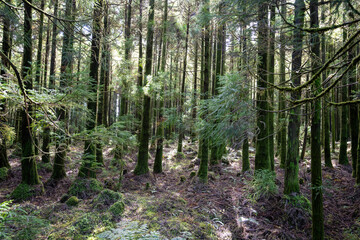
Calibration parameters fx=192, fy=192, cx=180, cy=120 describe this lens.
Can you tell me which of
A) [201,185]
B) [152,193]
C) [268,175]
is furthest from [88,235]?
[268,175]

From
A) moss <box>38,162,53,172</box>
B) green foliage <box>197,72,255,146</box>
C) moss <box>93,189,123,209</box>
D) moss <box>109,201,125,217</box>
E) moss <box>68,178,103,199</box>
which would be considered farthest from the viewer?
moss <box>38,162,53,172</box>

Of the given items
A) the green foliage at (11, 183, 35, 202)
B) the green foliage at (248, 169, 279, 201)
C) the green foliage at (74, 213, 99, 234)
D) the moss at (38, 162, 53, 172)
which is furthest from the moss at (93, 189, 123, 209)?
the moss at (38, 162, 53, 172)

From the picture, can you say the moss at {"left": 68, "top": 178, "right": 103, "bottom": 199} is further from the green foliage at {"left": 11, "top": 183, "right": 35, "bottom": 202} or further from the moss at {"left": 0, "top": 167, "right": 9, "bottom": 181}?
the moss at {"left": 0, "top": 167, "right": 9, "bottom": 181}

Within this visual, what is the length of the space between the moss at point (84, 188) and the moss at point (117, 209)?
5.92ft

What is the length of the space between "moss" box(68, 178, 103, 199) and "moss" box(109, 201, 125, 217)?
5.92 feet

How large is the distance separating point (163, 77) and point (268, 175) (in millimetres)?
6731

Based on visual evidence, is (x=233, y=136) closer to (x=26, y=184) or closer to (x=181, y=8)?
(x=26, y=184)

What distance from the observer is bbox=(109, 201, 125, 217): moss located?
5450 millimetres

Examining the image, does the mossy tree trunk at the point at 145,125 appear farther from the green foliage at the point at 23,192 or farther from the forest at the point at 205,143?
the green foliage at the point at 23,192

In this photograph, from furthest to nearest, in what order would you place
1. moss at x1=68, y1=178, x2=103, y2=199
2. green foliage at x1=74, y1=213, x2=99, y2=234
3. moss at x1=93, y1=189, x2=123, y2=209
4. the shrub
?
moss at x1=68, y1=178, x2=103, y2=199
the shrub
moss at x1=93, y1=189, x2=123, y2=209
green foliage at x1=74, y1=213, x2=99, y2=234

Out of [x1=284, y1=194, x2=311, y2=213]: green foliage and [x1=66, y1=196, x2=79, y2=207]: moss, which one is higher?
[x1=284, y1=194, x2=311, y2=213]: green foliage

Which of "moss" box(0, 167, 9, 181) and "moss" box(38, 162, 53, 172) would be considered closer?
"moss" box(0, 167, 9, 181)

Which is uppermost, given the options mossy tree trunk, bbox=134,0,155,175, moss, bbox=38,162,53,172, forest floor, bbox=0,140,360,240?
mossy tree trunk, bbox=134,0,155,175

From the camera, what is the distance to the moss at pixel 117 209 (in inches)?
215
